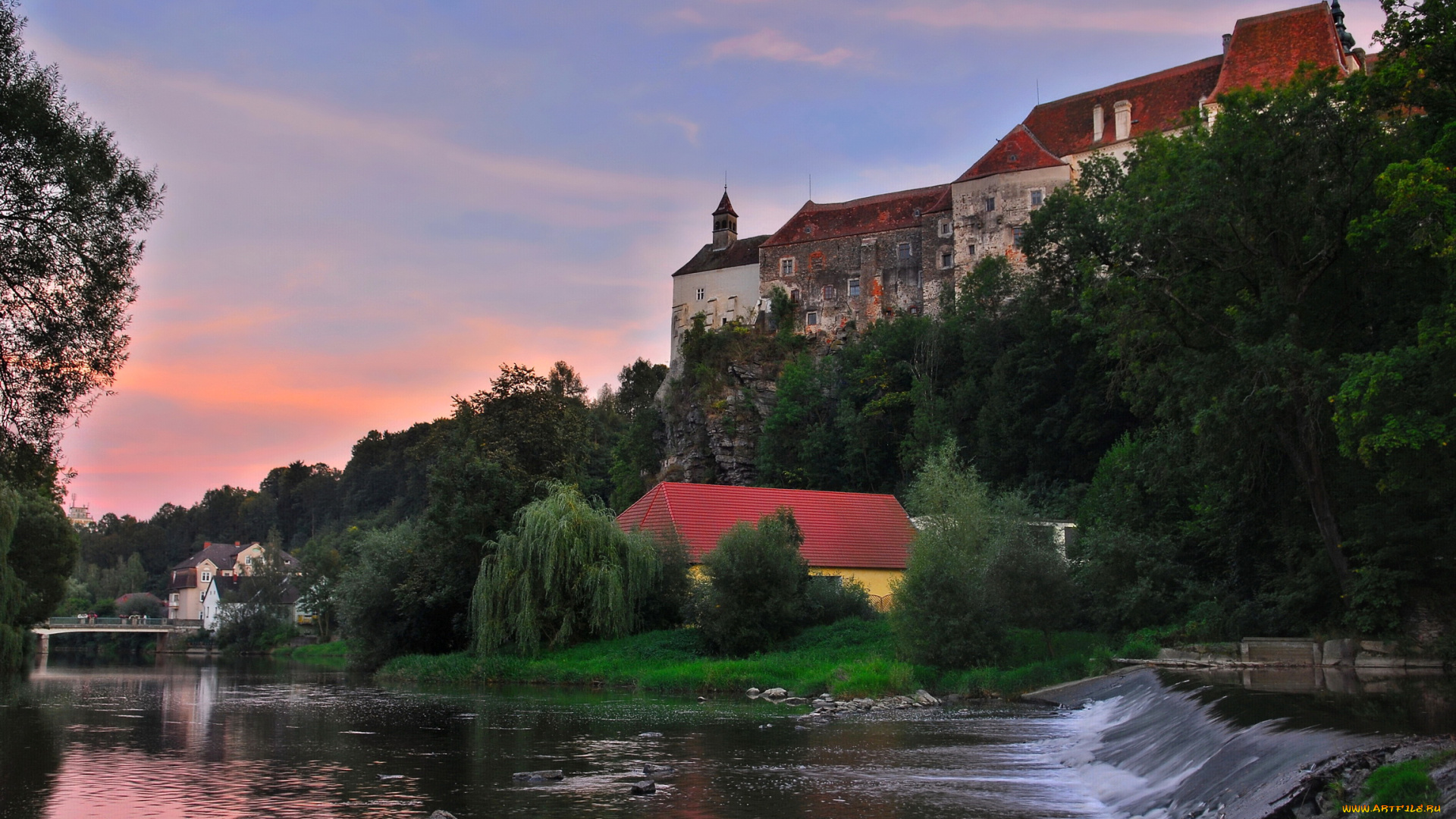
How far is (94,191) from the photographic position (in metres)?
20.1

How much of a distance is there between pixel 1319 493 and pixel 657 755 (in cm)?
1789

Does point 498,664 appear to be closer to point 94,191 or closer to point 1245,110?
point 94,191

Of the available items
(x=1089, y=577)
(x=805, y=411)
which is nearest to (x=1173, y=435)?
(x=1089, y=577)

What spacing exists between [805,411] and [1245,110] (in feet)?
144

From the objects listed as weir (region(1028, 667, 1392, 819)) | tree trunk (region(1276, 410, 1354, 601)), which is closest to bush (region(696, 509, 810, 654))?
weir (region(1028, 667, 1392, 819))

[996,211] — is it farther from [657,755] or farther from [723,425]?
[657,755]

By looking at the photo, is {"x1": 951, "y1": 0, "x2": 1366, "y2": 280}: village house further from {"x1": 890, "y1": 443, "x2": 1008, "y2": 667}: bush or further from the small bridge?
the small bridge

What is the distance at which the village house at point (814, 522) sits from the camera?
44906 mm

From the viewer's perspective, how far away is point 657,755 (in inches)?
754

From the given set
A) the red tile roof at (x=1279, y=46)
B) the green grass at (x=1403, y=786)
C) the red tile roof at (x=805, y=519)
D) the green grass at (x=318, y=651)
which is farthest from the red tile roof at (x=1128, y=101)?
the green grass at (x=1403, y=786)

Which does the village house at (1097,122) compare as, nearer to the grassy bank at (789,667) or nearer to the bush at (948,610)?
the grassy bank at (789,667)

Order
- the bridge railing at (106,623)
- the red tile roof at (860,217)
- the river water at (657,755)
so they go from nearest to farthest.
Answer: the river water at (657,755) → the red tile roof at (860,217) → the bridge railing at (106,623)

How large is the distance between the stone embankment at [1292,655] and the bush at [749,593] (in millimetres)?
10562

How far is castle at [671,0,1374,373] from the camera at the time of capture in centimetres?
6222
